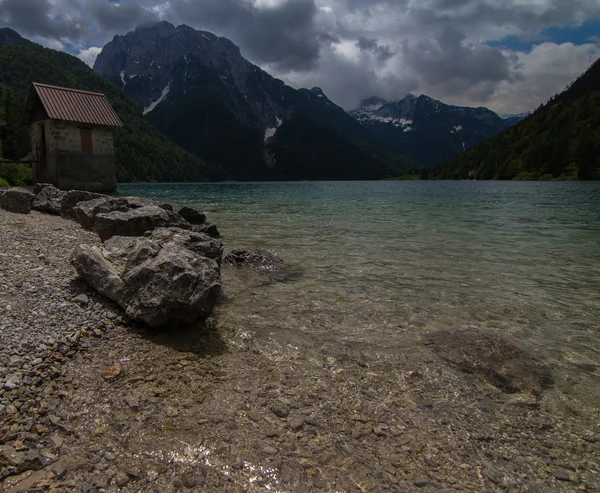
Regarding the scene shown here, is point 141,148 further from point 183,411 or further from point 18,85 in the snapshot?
point 183,411

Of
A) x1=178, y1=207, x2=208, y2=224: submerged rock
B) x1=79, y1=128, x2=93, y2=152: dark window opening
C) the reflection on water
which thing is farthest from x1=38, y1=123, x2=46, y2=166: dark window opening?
the reflection on water

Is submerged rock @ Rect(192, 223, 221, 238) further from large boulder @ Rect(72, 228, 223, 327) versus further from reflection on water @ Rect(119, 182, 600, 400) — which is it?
large boulder @ Rect(72, 228, 223, 327)

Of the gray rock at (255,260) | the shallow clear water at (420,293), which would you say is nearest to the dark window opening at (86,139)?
the shallow clear water at (420,293)

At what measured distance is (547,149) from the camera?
145125 millimetres

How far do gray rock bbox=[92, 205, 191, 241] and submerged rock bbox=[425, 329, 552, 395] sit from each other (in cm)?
1026

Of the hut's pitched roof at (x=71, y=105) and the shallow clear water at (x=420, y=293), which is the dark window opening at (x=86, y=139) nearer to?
the hut's pitched roof at (x=71, y=105)

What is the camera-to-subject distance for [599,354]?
6324 mm

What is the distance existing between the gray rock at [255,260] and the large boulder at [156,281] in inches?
180

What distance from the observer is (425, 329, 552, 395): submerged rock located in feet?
17.9

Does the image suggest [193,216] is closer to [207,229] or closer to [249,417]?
[207,229]

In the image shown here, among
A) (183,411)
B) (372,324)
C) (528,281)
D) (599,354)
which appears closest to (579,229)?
(528,281)

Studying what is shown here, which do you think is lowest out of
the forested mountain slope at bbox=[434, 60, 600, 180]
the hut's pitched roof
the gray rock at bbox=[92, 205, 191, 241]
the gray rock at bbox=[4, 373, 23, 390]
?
the gray rock at bbox=[4, 373, 23, 390]

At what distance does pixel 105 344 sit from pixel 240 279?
5.15 m

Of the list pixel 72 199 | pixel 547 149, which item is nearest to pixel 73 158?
pixel 72 199
